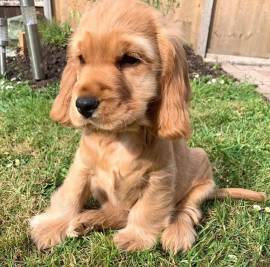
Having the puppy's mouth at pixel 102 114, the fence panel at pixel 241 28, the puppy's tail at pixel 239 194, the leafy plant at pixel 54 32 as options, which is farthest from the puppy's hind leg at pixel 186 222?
the fence panel at pixel 241 28

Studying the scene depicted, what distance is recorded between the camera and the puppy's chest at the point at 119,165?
2051 millimetres

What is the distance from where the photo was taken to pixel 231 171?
9.84 feet

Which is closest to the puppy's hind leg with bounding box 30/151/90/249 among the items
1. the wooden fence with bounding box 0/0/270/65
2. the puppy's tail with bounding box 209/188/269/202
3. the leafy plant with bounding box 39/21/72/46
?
the puppy's tail with bounding box 209/188/269/202

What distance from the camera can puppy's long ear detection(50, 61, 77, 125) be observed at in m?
2.11

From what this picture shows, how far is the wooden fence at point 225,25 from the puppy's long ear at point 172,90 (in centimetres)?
439

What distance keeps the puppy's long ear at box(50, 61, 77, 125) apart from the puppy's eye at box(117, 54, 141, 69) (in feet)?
1.24

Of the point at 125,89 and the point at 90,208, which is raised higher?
the point at 125,89


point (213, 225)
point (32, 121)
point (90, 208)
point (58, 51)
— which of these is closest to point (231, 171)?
point (213, 225)

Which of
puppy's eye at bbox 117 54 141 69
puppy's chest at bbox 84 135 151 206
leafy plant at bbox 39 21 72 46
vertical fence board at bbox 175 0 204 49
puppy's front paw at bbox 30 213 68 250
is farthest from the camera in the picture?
vertical fence board at bbox 175 0 204 49

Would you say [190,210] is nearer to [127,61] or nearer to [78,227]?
[78,227]

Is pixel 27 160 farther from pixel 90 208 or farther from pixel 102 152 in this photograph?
pixel 102 152

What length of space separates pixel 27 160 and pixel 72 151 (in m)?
0.34

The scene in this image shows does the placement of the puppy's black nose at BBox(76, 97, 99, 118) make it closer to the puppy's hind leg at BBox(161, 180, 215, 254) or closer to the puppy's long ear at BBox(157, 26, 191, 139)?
the puppy's long ear at BBox(157, 26, 191, 139)

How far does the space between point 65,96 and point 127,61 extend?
51cm
